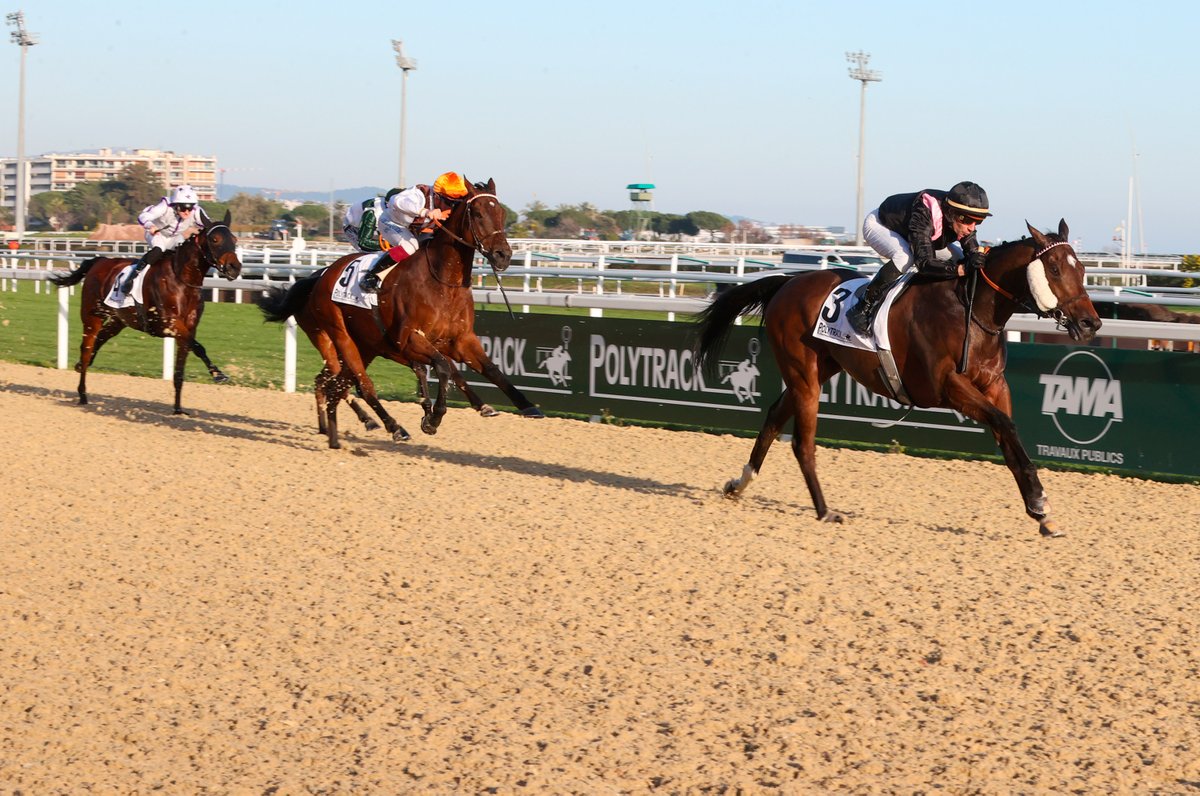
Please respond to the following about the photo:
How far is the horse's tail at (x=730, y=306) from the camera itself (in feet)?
27.2

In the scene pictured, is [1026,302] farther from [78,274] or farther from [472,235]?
[78,274]

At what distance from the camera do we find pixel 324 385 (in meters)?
10.5

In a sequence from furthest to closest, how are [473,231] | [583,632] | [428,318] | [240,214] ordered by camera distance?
[240,214]
[428,318]
[473,231]
[583,632]

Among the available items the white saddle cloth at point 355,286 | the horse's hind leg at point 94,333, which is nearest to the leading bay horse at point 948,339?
the white saddle cloth at point 355,286

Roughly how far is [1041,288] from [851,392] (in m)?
3.28

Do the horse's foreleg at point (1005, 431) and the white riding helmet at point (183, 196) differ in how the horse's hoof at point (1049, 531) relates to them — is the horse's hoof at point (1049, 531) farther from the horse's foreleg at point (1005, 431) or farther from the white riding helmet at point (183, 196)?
the white riding helmet at point (183, 196)

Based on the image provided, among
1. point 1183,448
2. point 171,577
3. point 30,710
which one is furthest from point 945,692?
point 1183,448

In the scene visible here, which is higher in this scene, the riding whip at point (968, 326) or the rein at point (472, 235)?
the rein at point (472, 235)

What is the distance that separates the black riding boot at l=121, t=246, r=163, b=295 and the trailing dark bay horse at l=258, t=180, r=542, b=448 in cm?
238

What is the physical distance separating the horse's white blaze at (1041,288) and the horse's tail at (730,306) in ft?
5.52

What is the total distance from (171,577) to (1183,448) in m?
6.11

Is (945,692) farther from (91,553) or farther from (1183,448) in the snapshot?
(1183,448)

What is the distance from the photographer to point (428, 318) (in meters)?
9.44

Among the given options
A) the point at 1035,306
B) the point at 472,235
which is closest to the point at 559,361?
the point at 472,235
